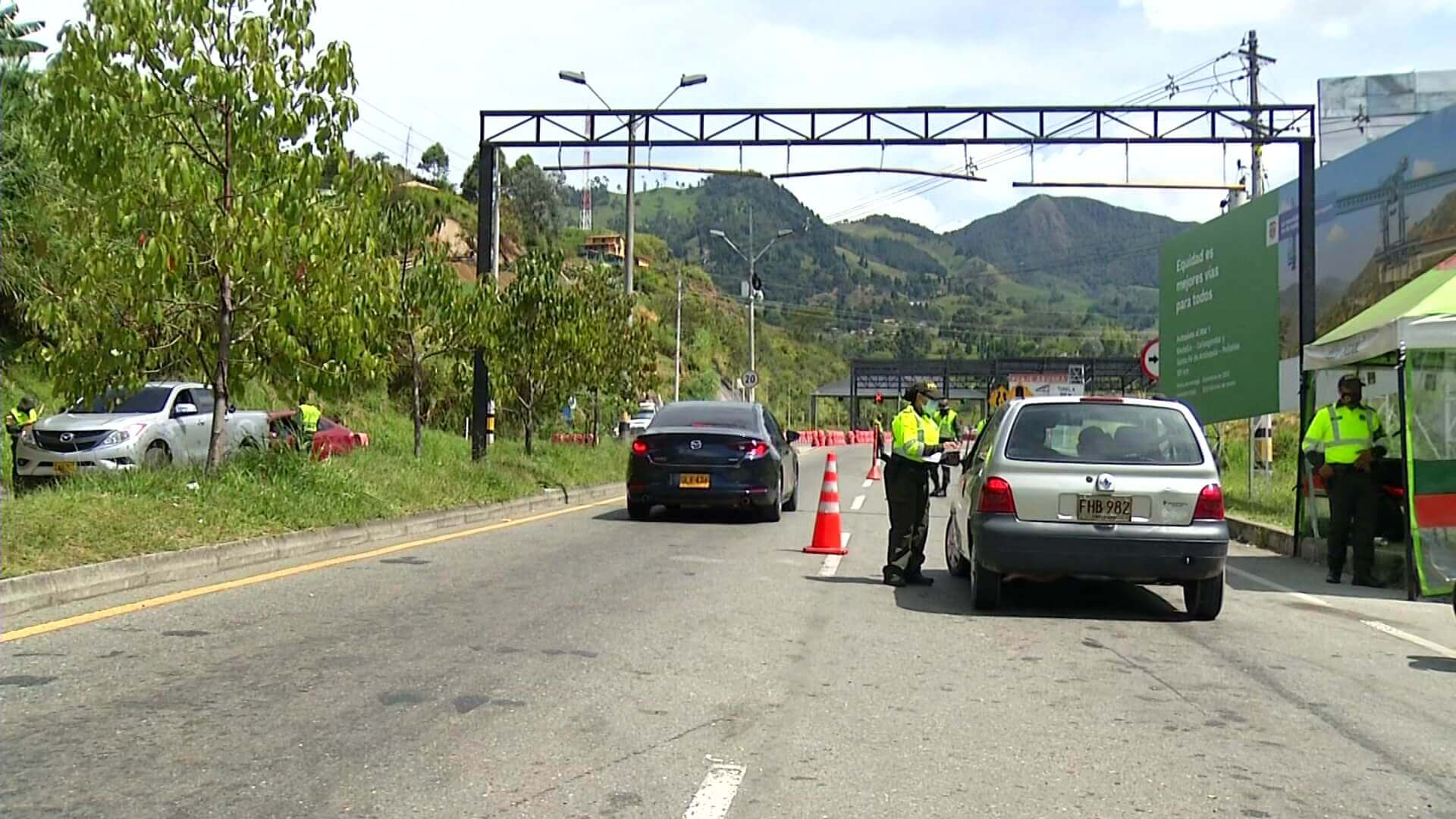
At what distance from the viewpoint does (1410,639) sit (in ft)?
28.7

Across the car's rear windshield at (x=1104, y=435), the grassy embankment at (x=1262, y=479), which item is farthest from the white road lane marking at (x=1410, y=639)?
the grassy embankment at (x=1262, y=479)

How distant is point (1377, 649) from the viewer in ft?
27.0

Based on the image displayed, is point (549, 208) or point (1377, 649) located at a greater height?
point (549, 208)

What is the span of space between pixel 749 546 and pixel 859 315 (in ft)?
574

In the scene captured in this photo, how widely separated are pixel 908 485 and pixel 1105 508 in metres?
2.11

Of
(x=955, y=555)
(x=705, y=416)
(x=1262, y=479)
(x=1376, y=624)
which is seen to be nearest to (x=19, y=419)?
(x=705, y=416)

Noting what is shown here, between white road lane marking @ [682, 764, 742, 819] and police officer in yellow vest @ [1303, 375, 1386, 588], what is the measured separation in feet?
27.3

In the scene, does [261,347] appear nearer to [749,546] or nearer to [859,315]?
[749,546]

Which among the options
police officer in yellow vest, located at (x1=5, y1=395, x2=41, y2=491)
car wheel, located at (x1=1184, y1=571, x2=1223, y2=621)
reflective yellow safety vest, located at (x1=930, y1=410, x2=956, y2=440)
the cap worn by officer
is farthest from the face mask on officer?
police officer in yellow vest, located at (x1=5, y1=395, x2=41, y2=491)

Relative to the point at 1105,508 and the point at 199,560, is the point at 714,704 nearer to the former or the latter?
the point at 1105,508

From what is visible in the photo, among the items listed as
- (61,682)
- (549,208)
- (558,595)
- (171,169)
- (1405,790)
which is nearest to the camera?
(1405,790)

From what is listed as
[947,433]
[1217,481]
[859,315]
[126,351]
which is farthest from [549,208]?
[859,315]

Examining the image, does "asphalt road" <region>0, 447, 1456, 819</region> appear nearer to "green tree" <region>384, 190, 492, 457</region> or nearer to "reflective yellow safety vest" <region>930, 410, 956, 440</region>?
"green tree" <region>384, 190, 492, 457</region>

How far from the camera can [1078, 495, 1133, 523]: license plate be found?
8.66 metres
